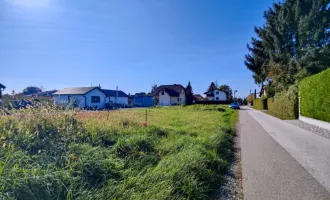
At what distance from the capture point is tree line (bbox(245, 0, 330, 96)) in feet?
66.4

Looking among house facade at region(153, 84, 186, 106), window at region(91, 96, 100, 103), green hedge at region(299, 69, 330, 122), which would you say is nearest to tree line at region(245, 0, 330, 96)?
green hedge at region(299, 69, 330, 122)

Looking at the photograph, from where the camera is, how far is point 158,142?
19.8ft

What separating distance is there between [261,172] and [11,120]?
6.45 metres

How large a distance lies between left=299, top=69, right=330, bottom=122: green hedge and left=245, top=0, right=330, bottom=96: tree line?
22.5ft

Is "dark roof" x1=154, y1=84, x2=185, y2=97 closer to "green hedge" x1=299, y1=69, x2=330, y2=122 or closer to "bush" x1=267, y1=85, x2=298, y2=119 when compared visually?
"bush" x1=267, y1=85, x2=298, y2=119

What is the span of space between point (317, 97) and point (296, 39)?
1466 centimetres

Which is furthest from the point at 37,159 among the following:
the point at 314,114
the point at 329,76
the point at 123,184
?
the point at 314,114

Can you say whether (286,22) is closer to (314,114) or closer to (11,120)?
(314,114)

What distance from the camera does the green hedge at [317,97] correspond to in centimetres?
1114

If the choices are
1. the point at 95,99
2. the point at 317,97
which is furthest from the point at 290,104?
the point at 95,99

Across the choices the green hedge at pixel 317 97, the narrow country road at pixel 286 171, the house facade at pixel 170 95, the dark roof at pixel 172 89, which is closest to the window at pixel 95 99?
the house facade at pixel 170 95

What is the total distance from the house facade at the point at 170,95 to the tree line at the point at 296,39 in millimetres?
28269

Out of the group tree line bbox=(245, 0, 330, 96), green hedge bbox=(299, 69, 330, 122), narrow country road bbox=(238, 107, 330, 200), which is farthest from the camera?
tree line bbox=(245, 0, 330, 96)

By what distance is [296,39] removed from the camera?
23516 millimetres
